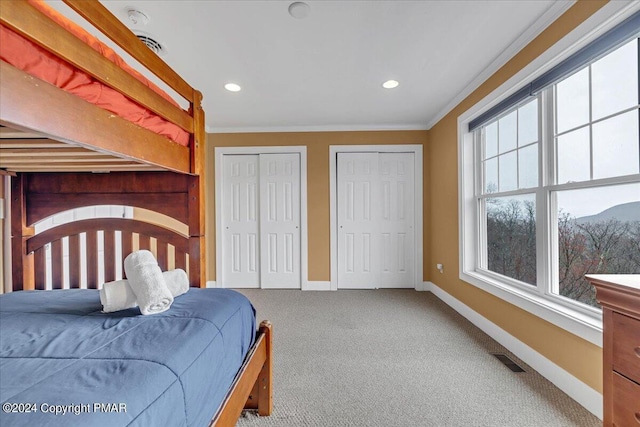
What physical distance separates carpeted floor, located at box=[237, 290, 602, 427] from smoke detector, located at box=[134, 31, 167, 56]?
95.3 inches

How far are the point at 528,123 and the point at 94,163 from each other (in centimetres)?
279

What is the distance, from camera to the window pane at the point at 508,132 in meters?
2.19

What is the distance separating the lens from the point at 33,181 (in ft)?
4.80

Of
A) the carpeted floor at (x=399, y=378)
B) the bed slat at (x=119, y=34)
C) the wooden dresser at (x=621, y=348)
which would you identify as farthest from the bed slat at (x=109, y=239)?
the wooden dresser at (x=621, y=348)

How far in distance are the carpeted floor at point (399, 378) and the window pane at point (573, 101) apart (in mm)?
1642

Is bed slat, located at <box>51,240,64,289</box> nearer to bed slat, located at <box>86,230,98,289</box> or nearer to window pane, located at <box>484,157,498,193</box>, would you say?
bed slat, located at <box>86,230,98,289</box>

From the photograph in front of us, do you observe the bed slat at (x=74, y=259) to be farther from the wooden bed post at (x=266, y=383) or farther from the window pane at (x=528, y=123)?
the window pane at (x=528, y=123)

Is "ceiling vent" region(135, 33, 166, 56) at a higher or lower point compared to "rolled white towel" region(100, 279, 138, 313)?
higher

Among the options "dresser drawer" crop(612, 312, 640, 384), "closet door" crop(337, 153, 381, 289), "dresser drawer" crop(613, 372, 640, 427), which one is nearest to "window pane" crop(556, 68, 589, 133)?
"dresser drawer" crop(612, 312, 640, 384)

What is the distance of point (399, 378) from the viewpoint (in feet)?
5.66

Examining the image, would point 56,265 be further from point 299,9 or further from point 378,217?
point 378,217

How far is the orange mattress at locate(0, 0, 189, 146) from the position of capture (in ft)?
2.01

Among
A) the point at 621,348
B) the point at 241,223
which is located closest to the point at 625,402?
the point at 621,348
